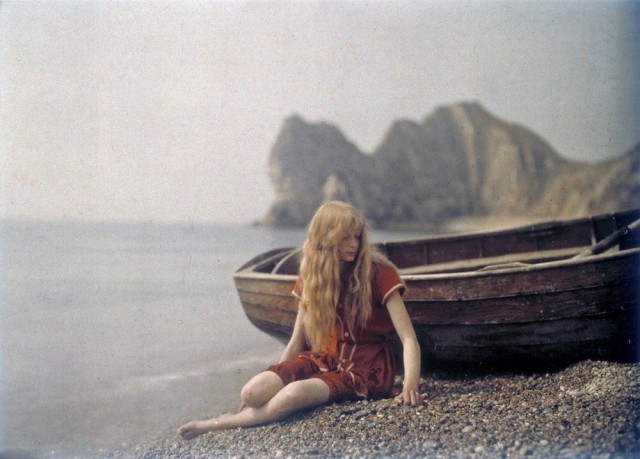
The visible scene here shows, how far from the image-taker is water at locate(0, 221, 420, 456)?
675 centimetres

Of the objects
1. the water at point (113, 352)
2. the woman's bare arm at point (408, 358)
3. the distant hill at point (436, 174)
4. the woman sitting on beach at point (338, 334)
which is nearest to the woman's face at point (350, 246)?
the woman sitting on beach at point (338, 334)

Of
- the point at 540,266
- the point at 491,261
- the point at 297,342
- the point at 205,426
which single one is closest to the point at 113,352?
the point at 491,261

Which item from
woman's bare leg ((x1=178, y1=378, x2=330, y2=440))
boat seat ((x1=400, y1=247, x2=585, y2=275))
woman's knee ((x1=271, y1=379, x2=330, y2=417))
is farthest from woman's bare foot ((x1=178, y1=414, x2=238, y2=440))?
boat seat ((x1=400, y1=247, x2=585, y2=275))

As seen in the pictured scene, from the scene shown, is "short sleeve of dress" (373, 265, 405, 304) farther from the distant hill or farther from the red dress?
the distant hill

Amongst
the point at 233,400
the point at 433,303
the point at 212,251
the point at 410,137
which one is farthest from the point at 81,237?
the point at 410,137

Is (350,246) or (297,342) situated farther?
(297,342)

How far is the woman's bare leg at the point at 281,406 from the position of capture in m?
3.42

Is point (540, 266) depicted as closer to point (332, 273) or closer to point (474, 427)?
point (474, 427)

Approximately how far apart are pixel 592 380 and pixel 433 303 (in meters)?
1.20

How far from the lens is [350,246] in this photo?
3527mm

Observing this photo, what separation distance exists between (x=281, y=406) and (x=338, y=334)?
22.6 inches

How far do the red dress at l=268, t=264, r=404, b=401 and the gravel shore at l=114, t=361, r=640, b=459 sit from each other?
10 cm

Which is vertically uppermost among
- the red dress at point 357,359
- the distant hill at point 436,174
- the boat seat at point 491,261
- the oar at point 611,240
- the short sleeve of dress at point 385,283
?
the distant hill at point 436,174

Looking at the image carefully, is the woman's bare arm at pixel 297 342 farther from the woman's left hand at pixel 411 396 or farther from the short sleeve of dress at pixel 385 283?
the woman's left hand at pixel 411 396
